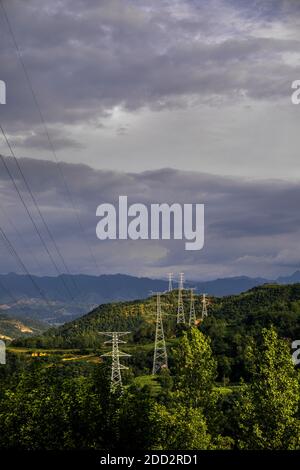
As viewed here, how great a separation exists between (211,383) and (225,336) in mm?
145374

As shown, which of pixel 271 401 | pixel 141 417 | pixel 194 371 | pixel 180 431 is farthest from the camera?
pixel 194 371

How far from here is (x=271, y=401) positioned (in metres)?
41.0

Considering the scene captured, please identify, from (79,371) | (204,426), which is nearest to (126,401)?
(204,426)

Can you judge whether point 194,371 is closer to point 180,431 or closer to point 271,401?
point 180,431

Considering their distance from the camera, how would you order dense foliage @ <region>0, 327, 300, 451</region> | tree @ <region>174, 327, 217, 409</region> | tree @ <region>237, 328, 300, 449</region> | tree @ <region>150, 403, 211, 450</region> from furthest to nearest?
tree @ <region>174, 327, 217, 409</region>, tree @ <region>150, 403, 211, 450</region>, tree @ <region>237, 328, 300, 449</region>, dense foliage @ <region>0, 327, 300, 451</region>

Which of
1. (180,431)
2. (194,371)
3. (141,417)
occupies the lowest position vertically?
(180,431)

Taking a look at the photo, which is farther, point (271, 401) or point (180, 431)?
point (180, 431)

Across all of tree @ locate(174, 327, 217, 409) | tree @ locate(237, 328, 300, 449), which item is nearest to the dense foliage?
tree @ locate(237, 328, 300, 449)

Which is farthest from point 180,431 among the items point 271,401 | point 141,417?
point 271,401

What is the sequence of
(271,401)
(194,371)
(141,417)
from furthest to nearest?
(194,371), (271,401), (141,417)

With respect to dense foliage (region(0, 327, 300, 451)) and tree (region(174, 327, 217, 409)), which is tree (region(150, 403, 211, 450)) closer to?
dense foliage (region(0, 327, 300, 451))

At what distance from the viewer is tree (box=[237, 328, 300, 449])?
4025 cm
